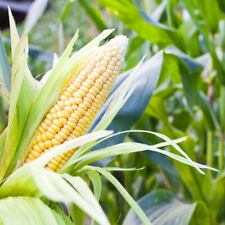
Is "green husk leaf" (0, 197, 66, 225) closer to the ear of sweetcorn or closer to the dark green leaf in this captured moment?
the ear of sweetcorn

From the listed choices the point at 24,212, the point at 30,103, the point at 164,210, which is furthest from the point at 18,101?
the point at 164,210

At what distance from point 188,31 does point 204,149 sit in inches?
17.3

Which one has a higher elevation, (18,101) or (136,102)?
(18,101)

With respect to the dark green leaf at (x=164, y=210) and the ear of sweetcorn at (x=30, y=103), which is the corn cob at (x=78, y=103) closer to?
the ear of sweetcorn at (x=30, y=103)

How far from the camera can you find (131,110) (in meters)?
0.55

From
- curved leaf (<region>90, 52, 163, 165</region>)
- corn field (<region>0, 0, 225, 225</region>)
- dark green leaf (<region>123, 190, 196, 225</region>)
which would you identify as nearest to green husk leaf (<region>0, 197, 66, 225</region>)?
corn field (<region>0, 0, 225, 225</region>)

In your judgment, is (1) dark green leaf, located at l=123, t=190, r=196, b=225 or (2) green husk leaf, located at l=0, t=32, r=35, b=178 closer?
(2) green husk leaf, located at l=0, t=32, r=35, b=178

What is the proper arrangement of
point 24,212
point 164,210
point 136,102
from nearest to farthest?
point 24,212
point 136,102
point 164,210

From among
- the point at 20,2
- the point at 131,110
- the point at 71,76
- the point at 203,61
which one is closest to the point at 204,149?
the point at 203,61

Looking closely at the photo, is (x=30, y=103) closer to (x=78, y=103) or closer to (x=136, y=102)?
(x=78, y=103)

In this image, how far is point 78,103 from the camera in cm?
40

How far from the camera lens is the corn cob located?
1.30ft

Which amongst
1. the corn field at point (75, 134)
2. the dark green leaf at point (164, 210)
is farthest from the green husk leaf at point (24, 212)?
the dark green leaf at point (164, 210)

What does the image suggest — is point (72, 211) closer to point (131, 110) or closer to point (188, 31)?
point (131, 110)
